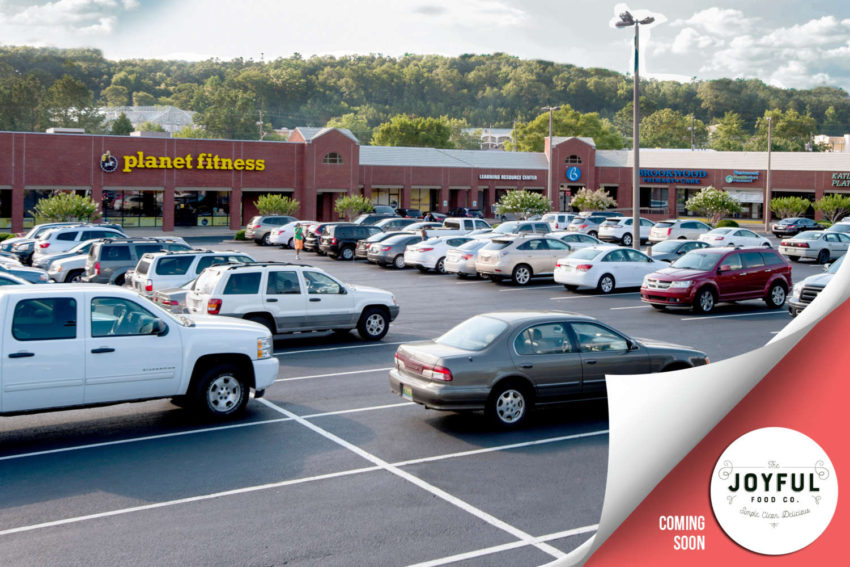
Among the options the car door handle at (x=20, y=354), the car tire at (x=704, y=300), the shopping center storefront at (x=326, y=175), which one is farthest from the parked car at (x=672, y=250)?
the shopping center storefront at (x=326, y=175)

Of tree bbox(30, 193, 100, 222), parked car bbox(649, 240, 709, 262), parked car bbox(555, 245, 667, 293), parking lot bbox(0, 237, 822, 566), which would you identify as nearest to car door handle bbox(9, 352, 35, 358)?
parking lot bbox(0, 237, 822, 566)

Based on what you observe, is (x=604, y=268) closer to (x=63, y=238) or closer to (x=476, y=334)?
(x=476, y=334)

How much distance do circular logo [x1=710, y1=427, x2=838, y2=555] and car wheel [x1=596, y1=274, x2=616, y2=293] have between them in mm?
22129

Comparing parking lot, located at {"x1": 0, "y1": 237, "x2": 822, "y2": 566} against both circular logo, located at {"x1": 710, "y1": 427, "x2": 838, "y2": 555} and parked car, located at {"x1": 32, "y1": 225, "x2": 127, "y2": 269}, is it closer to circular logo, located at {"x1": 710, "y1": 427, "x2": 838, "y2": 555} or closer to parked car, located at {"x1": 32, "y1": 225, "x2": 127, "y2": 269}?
circular logo, located at {"x1": 710, "y1": 427, "x2": 838, "y2": 555}

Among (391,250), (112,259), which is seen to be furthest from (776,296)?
(112,259)

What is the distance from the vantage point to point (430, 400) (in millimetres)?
10836

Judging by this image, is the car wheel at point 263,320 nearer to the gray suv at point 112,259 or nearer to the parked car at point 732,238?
the gray suv at point 112,259

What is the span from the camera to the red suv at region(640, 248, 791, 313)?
72.3 feet

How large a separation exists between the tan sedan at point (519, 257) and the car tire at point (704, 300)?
7.57m

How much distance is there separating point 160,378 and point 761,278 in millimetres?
17382

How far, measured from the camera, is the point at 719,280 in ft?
73.2

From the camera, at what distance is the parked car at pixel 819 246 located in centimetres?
3694

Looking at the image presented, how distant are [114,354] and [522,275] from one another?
19836 millimetres

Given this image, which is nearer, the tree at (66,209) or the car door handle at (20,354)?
the car door handle at (20,354)
